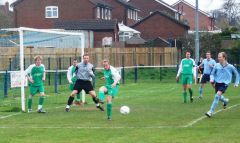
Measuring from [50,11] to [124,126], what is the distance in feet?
197

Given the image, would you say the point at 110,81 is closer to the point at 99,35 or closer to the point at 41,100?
the point at 41,100

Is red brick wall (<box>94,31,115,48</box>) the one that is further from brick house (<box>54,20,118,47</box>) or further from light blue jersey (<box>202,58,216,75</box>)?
light blue jersey (<box>202,58,216,75</box>)

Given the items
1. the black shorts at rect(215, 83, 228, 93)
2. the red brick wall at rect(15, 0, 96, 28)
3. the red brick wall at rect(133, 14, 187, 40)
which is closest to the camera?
the black shorts at rect(215, 83, 228, 93)

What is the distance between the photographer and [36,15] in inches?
2960

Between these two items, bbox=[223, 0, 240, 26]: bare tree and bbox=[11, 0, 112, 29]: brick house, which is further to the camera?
bbox=[223, 0, 240, 26]: bare tree

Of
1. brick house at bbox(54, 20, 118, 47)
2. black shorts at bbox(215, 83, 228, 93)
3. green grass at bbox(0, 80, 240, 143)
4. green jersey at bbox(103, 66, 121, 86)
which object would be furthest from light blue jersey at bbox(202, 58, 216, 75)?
brick house at bbox(54, 20, 118, 47)

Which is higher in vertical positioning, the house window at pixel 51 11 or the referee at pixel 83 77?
the house window at pixel 51 11

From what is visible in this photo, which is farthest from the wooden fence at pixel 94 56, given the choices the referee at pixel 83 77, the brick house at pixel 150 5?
the brick house at pixel 150 5

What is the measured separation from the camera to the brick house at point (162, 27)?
84562 mm

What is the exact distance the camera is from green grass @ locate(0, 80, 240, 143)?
14266mm

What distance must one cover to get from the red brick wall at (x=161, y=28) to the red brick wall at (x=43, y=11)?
13056 millimetres

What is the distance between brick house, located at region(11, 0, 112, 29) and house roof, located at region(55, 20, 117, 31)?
4.84m

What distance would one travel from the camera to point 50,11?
75.4 m

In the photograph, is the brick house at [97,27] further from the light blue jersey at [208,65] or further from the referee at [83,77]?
the referee at [83,77]
